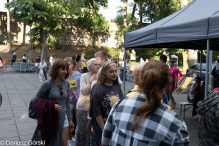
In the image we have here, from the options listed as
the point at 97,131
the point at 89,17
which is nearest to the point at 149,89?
the point at 97,131

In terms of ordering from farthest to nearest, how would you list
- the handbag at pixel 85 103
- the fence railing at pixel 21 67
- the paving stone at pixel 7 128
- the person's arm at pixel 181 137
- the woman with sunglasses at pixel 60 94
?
the fence railing at pixel 21 67, the paving stone at pixel 7 128, the handbag at pixel 85 103, the woman with sunglasses at pixel 60 94, the person's arm at pixel 181 137

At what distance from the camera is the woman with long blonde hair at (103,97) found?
2.38 metres

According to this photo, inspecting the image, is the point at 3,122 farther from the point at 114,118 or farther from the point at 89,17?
the point at 89,17

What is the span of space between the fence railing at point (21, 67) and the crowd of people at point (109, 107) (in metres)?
20.0

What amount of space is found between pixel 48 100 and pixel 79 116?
65 centimetres

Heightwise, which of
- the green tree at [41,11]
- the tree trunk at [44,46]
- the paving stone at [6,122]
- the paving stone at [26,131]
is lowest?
the paving stone at [26,131]

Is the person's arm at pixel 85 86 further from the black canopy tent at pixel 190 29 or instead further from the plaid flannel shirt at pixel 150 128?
the black canopy tent at pixel 190 29

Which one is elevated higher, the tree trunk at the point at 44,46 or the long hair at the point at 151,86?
the tree trunk at the point at 44,46

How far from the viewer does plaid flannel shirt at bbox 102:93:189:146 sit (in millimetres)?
1218

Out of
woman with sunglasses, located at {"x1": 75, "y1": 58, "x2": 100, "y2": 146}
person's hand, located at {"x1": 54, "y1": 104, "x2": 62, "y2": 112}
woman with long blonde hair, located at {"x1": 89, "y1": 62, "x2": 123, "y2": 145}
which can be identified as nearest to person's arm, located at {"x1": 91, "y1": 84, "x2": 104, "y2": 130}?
woman with long blonde hair, located at {"x1": 89, "y1": 62, "x2": 123, "y2": 145}

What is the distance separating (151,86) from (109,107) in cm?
124

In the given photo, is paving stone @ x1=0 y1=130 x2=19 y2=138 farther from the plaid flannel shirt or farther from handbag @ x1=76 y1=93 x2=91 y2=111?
the plaid flannel shirt

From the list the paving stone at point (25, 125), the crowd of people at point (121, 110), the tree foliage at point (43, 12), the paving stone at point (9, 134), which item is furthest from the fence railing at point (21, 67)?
the crowd of people at point (121, 110)

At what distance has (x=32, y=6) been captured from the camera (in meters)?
22.7
